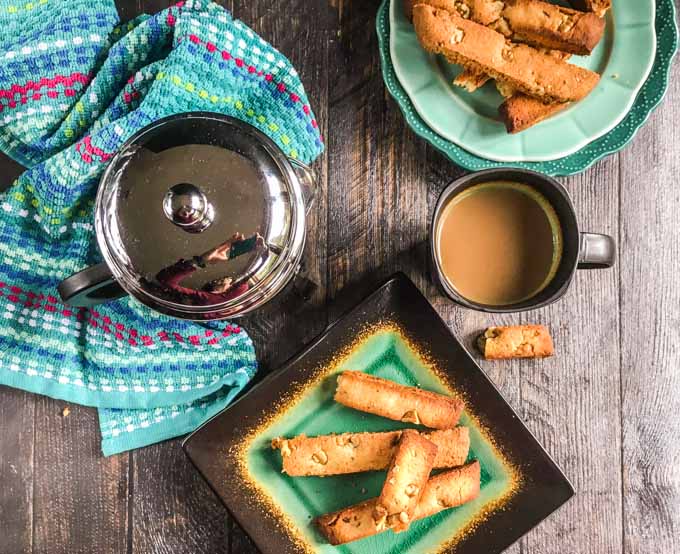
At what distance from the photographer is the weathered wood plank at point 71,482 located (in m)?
1.00

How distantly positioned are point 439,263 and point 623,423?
15.5 inches

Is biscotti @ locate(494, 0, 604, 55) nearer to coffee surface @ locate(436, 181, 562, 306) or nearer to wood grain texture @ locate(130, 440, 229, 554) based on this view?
coffee surface @ locate(436, 181, 562, 306)

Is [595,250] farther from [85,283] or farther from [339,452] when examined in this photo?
[85,283]

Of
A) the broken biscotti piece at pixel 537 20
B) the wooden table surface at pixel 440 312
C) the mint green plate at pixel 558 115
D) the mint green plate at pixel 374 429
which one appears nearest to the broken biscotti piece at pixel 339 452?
the mint green plate at pixel 374 429

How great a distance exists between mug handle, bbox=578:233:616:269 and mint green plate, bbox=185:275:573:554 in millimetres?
194

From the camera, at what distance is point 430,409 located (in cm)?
93

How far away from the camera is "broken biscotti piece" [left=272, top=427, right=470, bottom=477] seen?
0.92m

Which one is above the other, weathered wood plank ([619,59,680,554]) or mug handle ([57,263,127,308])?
mug handle ([57,263,127,308])

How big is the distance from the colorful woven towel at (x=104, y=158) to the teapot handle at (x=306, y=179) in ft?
0.31

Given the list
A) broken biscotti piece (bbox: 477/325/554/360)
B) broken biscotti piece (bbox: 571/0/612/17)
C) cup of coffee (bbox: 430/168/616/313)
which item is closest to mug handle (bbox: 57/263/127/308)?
cup of coffee (bbox: 430/168/616/313)

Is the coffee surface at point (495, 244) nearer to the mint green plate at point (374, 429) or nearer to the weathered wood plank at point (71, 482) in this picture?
the mint green plate at point (374, 429)

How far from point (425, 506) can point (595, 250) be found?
387 mm

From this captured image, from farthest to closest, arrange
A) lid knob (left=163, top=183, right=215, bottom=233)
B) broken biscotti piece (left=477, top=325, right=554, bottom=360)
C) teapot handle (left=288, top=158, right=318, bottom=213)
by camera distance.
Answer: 1. broken biscotti piece (left=477, top=325, right=554, bottom=360)
2. teapot handle (left=288, top=158, right=318, bottom=213)
3. lid knob (left=163, top=183, right=215, bottom=233)

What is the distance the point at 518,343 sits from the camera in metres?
0.99
